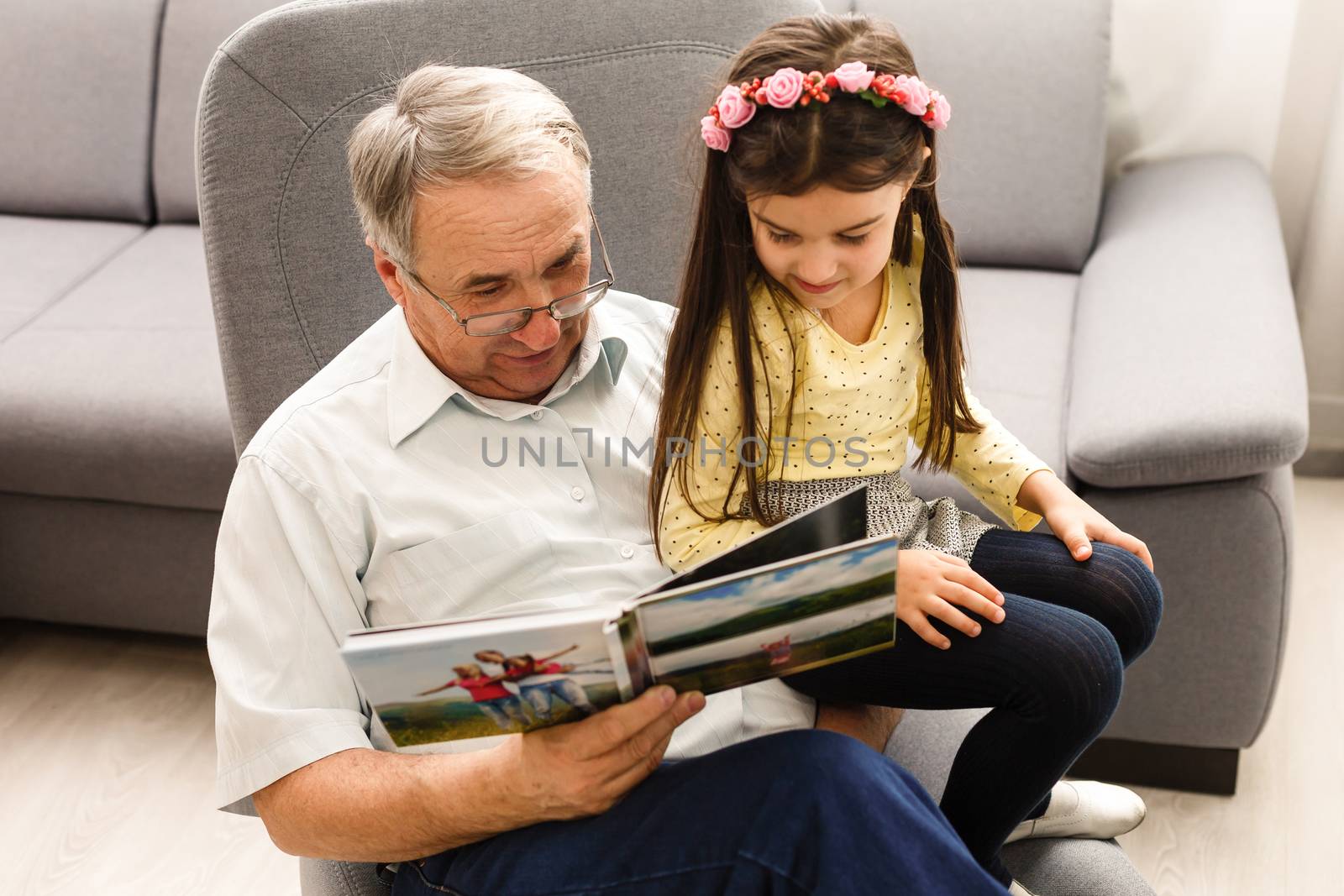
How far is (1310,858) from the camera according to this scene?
1.80 meters

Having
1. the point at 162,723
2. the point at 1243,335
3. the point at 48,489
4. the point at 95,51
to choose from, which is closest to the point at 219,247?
the point at 48,489

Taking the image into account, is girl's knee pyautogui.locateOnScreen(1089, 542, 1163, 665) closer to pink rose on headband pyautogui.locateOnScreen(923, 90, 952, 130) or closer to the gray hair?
pink rose on headband pyautogui.locateOnScreen(923, 90, 952, 130)

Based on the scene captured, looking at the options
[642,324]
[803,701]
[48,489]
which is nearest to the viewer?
[803,701]

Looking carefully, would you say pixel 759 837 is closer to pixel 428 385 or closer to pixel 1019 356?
pixel 428 385

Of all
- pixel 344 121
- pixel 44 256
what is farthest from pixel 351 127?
pixel 44 256

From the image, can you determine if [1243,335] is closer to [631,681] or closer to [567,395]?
[567,395]

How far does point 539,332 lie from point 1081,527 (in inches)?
22.3

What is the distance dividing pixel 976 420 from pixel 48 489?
159 centimetres

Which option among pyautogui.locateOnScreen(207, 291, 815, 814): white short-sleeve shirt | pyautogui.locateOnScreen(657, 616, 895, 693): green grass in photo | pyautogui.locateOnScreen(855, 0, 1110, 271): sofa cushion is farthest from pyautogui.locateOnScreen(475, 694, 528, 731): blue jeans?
pyautogui.locateOnScreen(855, 0, 1110, 271): sofa cushion

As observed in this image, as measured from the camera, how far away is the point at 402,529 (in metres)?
1.17

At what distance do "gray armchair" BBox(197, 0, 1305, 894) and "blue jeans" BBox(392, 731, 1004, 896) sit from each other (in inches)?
10.9

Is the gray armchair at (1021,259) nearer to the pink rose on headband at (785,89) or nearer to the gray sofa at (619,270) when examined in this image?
the gray sofa at (619,270)

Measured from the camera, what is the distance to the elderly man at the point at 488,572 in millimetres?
999

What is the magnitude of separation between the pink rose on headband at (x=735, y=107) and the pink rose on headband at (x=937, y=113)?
0.51ft
